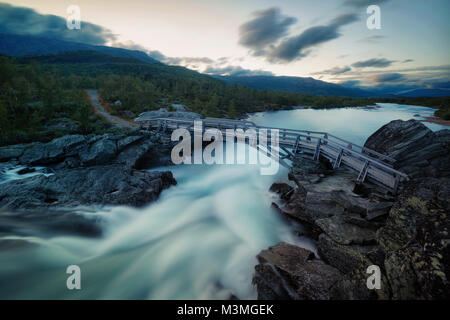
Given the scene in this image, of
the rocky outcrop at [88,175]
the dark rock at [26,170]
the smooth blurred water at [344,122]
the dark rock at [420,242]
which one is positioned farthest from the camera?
the smooth blurred water at [344,122]

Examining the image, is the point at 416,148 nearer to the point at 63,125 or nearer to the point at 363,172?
the point at 363,172

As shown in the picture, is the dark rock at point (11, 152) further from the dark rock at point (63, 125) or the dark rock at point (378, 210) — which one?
the dark rock at point (378, 210)

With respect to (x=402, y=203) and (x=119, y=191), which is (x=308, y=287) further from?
(x=119, y=191)

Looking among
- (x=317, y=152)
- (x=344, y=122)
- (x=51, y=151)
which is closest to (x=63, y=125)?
(x=51, y=151)

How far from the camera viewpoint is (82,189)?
1066cm

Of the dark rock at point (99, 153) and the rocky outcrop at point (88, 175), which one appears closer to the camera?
the rocky outcrop at point (88, 175)

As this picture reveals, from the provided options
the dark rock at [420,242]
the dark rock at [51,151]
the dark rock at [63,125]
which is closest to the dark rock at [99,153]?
the dark rock at [51,151]

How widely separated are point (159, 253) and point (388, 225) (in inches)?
325

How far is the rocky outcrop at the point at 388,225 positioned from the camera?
4.06 meters

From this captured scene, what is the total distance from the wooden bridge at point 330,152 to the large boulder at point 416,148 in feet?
1.94

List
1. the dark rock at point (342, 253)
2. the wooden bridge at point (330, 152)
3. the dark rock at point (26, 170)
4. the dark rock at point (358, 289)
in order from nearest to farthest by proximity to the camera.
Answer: the dark rock at point (358, 289), the dark rock at point (342, 253), the wooden bridge at point (330, 152), the dark rock at point (26, 170)

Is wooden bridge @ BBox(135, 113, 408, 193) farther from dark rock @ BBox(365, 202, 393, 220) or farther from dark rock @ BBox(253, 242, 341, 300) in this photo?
dark rock @ BBox(253, 242, 341, 300)

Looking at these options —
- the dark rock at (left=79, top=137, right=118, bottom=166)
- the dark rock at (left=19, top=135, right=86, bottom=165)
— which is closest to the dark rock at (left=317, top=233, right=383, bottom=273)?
the dark rock at (left=79, top=137, right=118, bottom=166)
